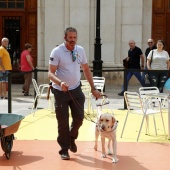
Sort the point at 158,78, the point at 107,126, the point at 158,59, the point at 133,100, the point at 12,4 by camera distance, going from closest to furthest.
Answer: the point at 107,126, the point at 133,100, the point at 158,78, the point at 158,59, the point at 12,4

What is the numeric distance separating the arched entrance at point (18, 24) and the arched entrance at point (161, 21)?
15.8 ft

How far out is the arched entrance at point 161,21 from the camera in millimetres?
19938

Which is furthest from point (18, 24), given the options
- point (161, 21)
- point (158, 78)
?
point (158, 78)

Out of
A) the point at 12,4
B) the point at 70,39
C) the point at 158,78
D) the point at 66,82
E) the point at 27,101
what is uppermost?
the point at 12,4

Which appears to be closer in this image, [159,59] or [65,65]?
[65,65]

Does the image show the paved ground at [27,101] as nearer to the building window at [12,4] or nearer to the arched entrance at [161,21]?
the arched entrance at [161,21]

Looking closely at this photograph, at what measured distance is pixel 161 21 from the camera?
65.7 feet

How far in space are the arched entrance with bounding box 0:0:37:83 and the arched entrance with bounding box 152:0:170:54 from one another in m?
4.81

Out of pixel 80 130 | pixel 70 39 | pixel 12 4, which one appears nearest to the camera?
pixel 70 39

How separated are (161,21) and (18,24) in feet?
19.0

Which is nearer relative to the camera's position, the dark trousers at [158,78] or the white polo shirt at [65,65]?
the white polo shirt at [65,65]

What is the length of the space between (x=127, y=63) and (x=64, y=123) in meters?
9.49

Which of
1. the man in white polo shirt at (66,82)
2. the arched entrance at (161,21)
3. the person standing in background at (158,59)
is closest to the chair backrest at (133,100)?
the man in white polo shirt at (66,82)

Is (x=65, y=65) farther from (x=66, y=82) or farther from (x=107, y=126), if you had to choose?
(x=107, y=126)
